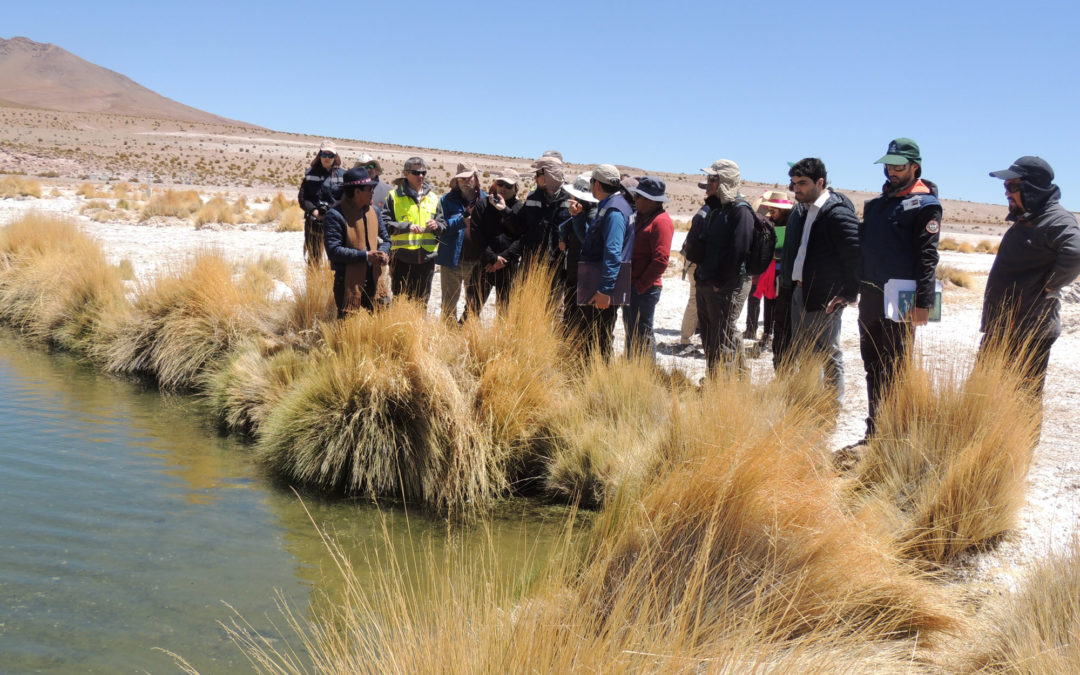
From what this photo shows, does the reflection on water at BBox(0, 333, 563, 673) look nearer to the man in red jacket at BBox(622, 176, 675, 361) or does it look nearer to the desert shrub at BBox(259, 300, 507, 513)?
the desert shrub at BBox(259, 300, 507, 513)

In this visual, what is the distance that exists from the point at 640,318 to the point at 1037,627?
380 cm

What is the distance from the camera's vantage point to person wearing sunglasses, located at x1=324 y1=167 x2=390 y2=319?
6.25m

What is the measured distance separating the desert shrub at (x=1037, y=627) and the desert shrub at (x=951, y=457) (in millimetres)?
584

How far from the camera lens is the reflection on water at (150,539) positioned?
10.8 ft

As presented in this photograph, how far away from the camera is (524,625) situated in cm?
229

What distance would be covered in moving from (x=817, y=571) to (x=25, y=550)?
365 centimetres

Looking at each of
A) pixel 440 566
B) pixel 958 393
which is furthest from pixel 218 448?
pixel 958 393

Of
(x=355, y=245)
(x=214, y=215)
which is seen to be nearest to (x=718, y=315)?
(x=355, y=245)

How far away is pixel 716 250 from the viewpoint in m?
5.89

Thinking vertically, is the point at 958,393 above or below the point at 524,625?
above

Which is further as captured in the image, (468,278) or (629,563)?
(468,278)

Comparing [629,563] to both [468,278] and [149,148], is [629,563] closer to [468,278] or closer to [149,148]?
[468,278]

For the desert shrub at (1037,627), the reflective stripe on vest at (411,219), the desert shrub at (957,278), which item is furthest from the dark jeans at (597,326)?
the desert shrub at (957,278)

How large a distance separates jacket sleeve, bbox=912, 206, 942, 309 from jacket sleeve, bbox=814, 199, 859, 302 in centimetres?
50
